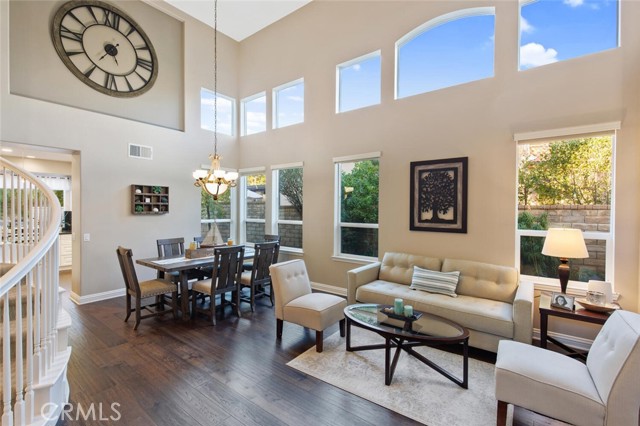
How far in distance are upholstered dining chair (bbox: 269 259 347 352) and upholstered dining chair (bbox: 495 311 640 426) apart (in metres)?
1.68

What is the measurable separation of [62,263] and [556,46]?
10.4 meters

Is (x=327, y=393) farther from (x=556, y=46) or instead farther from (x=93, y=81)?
(x=93, y=81)

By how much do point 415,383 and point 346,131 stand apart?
13.1ft

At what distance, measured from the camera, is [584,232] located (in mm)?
3344

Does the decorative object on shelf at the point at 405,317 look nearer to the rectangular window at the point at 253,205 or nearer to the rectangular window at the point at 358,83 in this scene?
the rectangular window at the point at 358,83

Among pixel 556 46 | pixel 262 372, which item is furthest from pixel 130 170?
pixel 556 46

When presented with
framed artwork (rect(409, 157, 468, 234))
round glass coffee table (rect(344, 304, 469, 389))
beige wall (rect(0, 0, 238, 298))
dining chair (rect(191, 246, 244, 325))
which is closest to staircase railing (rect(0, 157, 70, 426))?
dining chair (rect(191, 246, 244, 325))

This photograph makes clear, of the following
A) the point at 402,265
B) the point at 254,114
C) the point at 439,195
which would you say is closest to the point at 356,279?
the point at 402,265

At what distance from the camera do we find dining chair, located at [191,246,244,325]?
3.96m

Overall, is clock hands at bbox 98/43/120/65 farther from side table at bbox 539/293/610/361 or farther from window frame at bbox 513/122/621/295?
side table at bbox 539/293/610/361

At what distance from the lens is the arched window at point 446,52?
4.01 meters

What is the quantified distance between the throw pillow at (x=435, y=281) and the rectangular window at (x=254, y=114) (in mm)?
4608

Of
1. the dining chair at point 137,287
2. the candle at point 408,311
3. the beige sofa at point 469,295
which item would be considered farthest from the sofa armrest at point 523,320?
the dining chair at point 137,287

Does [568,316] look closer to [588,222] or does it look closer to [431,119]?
[588,222]
